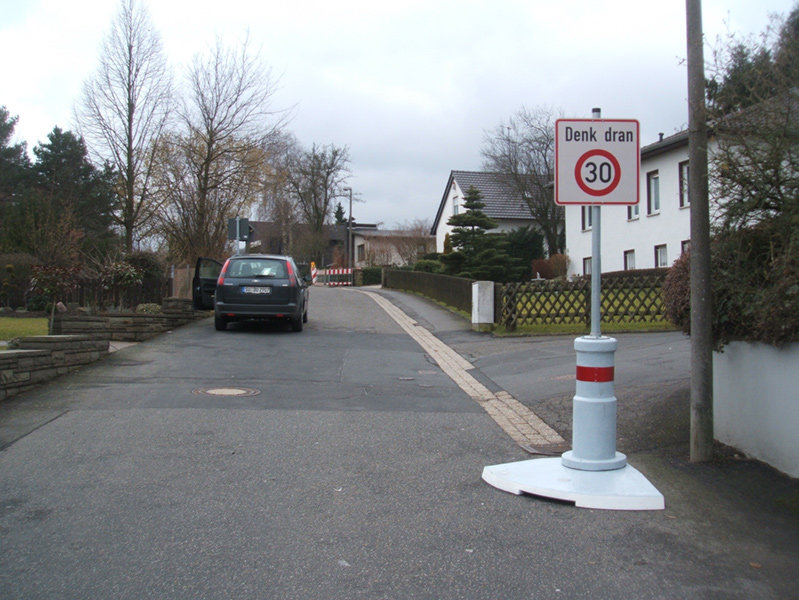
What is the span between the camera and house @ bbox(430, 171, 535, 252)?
1971 inches

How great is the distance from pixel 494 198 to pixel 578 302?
115 feet

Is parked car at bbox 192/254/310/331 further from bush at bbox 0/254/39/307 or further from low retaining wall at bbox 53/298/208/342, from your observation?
bush at bbox 0/254/39/307

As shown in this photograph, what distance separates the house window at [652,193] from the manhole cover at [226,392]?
25.0m

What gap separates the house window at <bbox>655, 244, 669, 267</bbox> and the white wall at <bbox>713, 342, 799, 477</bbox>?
989 inches

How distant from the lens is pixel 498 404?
30.0ft

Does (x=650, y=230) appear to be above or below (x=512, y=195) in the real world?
below

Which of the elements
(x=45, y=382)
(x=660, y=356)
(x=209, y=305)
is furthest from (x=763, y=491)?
(x=209, y=305)

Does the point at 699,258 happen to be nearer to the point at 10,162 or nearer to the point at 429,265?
the point at 429,265

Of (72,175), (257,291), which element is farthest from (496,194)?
(257,291)

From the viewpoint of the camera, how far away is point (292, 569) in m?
3.96

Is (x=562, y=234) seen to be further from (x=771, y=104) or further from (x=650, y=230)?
(x=771, y=104)

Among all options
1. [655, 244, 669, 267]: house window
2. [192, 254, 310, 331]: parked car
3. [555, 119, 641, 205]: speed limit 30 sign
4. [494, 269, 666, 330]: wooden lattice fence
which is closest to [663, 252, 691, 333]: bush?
[555, 119, 641, 205]: speed limit 30 sign

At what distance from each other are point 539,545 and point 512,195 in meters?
46.0

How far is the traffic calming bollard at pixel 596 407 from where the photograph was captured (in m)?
5.62
